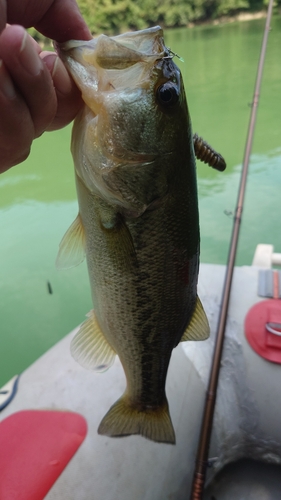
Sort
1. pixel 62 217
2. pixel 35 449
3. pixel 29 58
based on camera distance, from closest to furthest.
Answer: pixel 29 58, pixel 35 449, pixel 62 217

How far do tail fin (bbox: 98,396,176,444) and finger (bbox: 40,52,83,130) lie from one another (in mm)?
813

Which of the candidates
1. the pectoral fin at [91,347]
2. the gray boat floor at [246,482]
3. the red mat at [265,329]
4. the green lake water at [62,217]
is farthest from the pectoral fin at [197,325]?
the gray boat floor at [246,482]

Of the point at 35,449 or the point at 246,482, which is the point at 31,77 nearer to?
the point at 35,449

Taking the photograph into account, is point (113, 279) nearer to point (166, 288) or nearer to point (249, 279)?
point (166, 288)

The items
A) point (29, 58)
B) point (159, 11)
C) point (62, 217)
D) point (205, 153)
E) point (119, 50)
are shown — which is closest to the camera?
point (29, 58)

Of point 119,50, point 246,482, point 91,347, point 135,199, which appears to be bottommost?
point 246,482

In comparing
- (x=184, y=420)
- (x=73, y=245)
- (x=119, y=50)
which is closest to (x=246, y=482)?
(x=184, y=420)

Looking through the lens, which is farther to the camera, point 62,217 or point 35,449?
point 62,217

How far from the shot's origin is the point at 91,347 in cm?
109

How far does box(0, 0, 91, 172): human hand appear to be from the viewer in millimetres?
633

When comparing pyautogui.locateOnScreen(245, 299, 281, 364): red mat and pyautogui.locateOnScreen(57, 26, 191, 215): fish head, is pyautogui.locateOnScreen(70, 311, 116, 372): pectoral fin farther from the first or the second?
pyautogui.locateOnScreen(245, 299, 281, 364): red mat

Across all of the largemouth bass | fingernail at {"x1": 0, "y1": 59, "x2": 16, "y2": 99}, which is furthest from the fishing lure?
fingernail at {"x1": 0, "y1": 59, "x2": 16, "y2": 99}

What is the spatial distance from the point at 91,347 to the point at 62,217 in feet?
11.1

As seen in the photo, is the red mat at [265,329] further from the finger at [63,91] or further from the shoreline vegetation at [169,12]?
the shoreline vegetation at [169,12]
